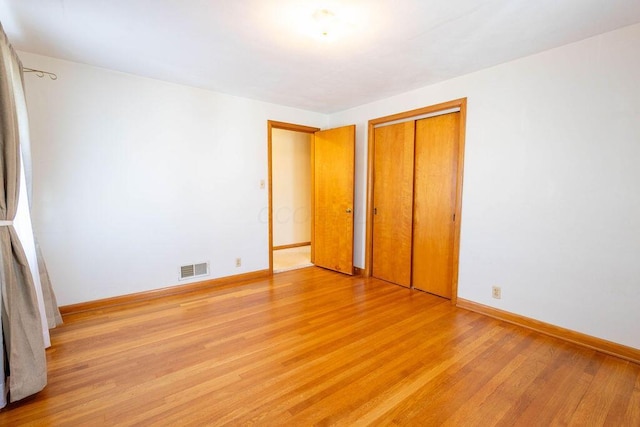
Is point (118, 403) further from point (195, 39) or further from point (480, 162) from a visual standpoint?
point (480, 162)

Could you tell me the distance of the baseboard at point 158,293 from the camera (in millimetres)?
2782

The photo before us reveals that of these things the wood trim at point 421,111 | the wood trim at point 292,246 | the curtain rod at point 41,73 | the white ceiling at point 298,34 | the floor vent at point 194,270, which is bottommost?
the wood trim at point 292,246

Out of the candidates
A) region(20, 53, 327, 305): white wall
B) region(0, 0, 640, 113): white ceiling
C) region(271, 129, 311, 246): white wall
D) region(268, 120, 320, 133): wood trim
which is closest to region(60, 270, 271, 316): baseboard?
region(20, 53, 327, 305): white wall

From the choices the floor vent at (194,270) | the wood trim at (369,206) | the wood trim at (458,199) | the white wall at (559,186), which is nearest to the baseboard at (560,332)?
the white wall at (559,186)

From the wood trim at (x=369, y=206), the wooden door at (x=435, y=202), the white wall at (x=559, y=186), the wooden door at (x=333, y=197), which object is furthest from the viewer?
the wooden door at (x=333, y=197)

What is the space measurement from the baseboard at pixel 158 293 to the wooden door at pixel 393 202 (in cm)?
160

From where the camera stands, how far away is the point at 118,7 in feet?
5.94

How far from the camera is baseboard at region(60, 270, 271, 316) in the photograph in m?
2.78

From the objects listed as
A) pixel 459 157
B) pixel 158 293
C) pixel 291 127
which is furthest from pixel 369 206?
pixel 158 293

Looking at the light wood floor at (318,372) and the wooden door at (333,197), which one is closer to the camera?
the light wood floor at (318,372)

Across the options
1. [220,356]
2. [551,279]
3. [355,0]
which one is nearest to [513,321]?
[551,279]

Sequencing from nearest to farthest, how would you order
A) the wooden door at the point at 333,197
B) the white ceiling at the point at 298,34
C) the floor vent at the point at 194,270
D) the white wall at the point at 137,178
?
the white ceiling at the point at 298,34 < the white wall at the point at 137,178 < the floor vent at the point at 194,270 < the wooden door at the point at 333,197

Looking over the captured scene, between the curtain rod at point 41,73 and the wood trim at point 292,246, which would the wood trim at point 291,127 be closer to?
the curtain rod at point 41,73

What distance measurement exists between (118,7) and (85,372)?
7.59 feet
